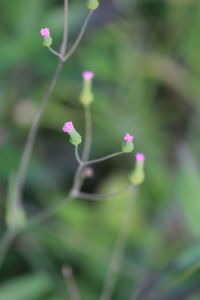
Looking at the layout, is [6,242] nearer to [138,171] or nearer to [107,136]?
[107,136]

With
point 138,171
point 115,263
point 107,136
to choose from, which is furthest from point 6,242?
point 138,171

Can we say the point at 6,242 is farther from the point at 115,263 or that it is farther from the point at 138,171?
the point at 138,171

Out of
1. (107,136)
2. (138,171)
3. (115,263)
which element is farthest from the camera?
(107,136)

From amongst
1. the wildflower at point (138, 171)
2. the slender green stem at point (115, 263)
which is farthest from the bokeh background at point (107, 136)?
the wildflower at point (138, 171)

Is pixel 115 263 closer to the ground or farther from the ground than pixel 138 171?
farther from the ground

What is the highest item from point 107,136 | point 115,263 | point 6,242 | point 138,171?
point 107,136

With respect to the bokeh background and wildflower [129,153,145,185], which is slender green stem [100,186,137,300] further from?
wildflower [129,153,145,185]

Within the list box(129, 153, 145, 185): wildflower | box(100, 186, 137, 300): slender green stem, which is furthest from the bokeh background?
box(129, 153, 145, 185): wildflower

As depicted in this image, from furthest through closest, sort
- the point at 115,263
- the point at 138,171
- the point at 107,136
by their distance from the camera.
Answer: the point at 107,136
the point at 115,263
the point at 138,171

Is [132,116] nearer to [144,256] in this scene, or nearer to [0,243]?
[144,256]

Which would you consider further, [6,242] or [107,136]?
[107,136]
